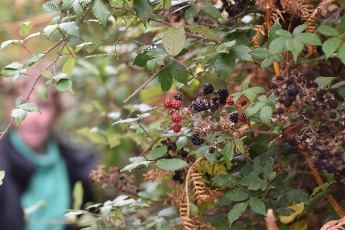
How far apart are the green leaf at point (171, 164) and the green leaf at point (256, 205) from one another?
12 centimetres

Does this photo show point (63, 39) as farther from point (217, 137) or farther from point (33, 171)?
point (33, 171)

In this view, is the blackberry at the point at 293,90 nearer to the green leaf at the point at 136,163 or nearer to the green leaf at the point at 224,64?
the green leaf at the point at 224,64

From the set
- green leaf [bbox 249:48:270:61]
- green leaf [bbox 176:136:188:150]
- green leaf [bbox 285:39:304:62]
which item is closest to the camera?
green leaf [bbox 285:39:304:62]

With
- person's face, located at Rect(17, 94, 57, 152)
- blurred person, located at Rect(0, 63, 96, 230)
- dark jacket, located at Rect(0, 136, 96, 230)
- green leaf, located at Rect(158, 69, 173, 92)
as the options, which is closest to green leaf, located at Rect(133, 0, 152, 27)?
green leaf, located at Rect(158, 69, 173, 92)

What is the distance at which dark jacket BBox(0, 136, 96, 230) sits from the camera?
2.39m

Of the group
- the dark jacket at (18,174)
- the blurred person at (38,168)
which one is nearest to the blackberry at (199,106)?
the blurred person at (38,168)

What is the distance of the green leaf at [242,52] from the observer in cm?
78

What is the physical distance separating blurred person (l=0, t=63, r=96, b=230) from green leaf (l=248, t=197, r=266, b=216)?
1657 mm

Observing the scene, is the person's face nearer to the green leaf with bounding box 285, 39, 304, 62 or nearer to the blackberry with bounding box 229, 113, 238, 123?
the blackberry with bounding box 229, 113, 238, 123

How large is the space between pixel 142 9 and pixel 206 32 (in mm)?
108

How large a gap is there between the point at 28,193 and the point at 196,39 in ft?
6.35

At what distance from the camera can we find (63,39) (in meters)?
0.86

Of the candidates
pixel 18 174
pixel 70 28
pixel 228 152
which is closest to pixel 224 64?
pixel 228 152

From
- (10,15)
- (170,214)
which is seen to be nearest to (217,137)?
(170,214)
